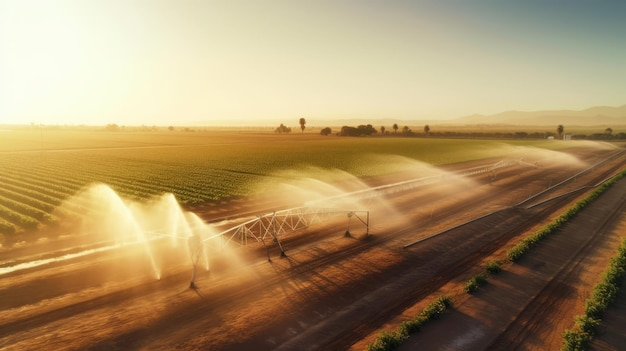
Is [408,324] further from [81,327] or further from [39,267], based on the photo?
[39,267]

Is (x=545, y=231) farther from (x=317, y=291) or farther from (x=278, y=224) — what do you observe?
(x=278, y=224)

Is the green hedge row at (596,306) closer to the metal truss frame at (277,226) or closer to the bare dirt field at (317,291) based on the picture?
the bare dirt field at (317,291)

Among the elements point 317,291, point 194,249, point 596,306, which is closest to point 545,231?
point 596,306

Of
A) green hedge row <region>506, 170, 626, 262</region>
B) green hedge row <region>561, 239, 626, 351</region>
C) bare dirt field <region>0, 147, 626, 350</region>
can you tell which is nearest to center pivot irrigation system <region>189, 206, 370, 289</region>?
bare dirt field <region>0, 147, 626, 350</region>

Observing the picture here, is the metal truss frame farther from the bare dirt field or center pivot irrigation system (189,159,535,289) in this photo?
the bare dirt field

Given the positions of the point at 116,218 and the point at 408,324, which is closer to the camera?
the point at 408,324

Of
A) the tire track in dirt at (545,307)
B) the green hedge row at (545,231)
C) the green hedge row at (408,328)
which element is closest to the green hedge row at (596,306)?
the tire track in dirt at (545,307)

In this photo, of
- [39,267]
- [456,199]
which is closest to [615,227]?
[456,199]
